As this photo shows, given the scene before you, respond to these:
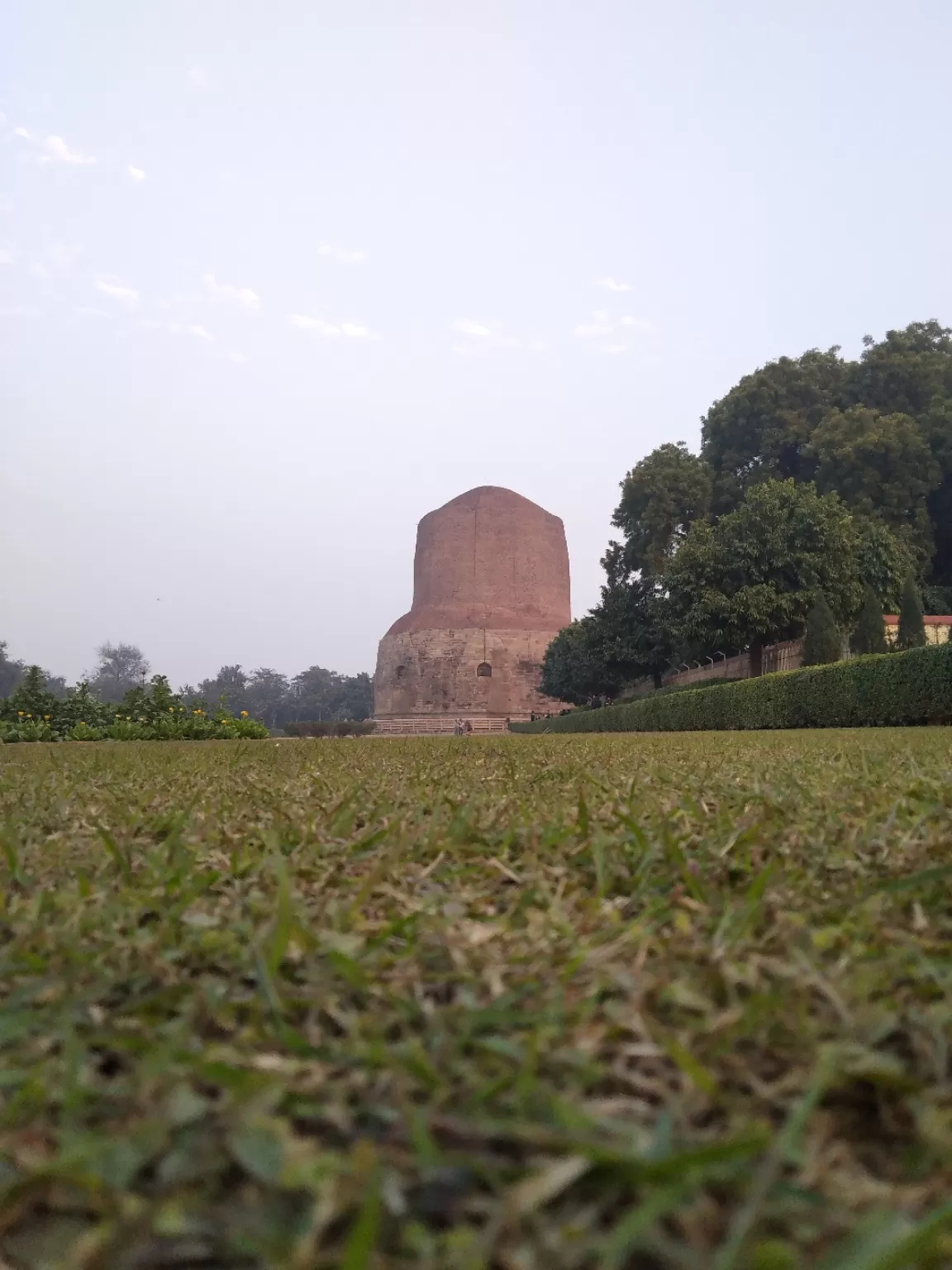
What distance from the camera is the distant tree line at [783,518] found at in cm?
2466

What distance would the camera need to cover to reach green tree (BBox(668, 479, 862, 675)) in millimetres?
24281

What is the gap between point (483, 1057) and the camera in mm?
743

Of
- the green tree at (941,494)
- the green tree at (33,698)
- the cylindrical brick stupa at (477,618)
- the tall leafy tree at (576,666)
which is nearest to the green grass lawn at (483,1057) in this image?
the green tree at (33,698)

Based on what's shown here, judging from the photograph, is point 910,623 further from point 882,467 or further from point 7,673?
point 7,673

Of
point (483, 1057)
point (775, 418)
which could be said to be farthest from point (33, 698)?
point (775, 418)

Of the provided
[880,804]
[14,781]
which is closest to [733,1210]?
[880,804]

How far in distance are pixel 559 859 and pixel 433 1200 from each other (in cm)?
101

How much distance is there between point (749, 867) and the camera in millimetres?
1400

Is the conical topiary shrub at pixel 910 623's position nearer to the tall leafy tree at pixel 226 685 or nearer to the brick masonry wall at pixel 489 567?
the brick masonry wall at pixel 489 567

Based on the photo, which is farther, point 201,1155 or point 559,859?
point 559,859

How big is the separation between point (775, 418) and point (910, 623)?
1404cm

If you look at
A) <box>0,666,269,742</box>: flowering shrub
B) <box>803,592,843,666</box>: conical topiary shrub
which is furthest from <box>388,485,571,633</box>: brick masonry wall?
<box>0,666,269,742</box>: flowering shrub

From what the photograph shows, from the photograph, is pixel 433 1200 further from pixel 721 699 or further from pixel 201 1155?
pixel 721 699

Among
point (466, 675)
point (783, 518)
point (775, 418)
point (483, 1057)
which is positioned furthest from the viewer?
point (466, 675)
